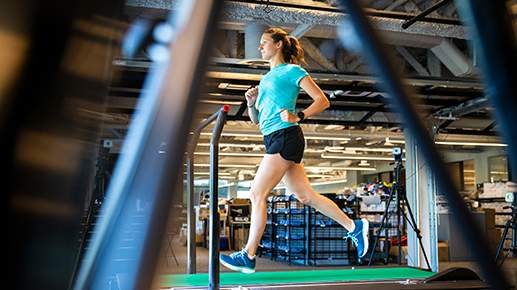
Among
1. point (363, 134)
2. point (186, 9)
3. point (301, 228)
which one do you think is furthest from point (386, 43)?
point (363, 134)

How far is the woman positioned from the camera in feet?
6.66

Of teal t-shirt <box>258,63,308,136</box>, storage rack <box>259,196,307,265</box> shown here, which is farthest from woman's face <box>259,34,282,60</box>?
storage rack <box>259,196,307,265</box>

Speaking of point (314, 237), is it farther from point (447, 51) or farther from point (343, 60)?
point (447, 51)

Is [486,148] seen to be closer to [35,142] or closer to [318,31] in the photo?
[318,31]

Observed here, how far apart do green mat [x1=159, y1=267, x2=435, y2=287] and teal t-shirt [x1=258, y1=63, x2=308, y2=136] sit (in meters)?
0.93

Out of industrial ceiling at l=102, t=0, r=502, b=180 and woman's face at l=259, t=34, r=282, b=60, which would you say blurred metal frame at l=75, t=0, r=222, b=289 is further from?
woman's face at l=259, t=34, r=282, b=60

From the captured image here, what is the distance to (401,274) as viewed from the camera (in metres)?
3.53

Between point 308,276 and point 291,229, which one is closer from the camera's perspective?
point 308,276

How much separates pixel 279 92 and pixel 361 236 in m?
1.09


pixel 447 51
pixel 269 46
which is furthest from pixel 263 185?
pixel 447 51

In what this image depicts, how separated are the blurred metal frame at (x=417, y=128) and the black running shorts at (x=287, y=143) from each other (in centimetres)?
169

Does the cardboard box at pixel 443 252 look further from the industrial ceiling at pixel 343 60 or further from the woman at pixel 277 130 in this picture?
the woman at pixel 277 130

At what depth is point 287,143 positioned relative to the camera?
6.69 ft

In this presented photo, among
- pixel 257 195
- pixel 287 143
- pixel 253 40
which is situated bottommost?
pixel 257 195
